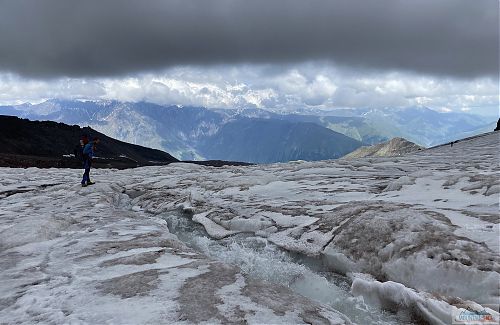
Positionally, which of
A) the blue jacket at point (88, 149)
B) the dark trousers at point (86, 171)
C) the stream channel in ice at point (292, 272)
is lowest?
the stream channel in ice at point (292, 272)

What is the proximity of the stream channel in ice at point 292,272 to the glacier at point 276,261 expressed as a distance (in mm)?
38

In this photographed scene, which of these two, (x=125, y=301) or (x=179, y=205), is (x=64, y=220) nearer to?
(x=179, y=205)

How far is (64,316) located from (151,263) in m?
2.87

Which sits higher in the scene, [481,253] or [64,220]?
[481,253]

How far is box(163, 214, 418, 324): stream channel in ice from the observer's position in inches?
273

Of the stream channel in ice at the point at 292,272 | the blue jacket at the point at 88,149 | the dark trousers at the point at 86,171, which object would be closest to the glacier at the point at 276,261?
the stream channel in ice at the point at 292,272

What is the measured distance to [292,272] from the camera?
939cm

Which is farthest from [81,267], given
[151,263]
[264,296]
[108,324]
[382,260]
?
[382,260]

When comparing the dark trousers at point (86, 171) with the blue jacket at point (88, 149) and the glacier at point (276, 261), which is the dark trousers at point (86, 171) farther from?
the glacier at point (276, 261)

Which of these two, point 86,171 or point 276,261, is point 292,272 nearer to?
point 276,261

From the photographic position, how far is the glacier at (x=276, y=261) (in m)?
6.36

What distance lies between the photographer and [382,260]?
27.6 feet

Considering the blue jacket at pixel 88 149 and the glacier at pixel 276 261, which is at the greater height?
the blue jacket at pixel 88 149

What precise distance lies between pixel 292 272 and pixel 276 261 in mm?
882
